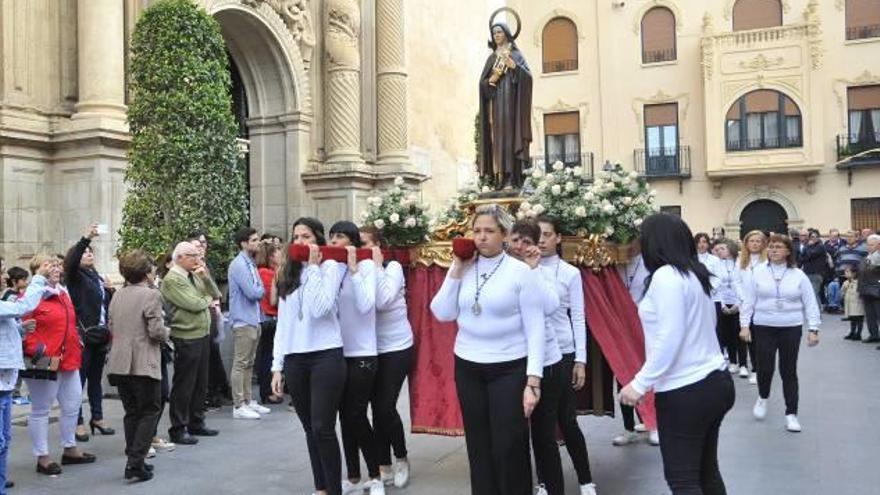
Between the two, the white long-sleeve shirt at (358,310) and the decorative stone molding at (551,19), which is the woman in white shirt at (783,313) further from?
the decorative stone molding at (551,19)

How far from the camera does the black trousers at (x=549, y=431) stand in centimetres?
500

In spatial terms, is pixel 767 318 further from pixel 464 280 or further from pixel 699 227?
pixel 699 227

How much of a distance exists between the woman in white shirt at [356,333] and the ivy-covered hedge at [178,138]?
188 inches

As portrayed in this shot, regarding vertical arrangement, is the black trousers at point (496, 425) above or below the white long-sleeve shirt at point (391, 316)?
below

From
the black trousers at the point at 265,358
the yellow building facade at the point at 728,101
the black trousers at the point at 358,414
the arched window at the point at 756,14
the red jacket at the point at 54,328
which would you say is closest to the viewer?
the black trousers at the point at 358,414

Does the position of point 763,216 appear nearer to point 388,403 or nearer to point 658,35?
point 658,35

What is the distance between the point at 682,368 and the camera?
3.97 metres

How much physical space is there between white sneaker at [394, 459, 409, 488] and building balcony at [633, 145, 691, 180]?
27761mm

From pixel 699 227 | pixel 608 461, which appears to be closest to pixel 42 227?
pixel 608 461

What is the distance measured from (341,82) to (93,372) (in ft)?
33.5

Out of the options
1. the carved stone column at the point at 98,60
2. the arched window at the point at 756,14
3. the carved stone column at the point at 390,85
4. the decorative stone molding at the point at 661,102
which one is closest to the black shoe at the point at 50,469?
the carved stone column at the point at 98,60

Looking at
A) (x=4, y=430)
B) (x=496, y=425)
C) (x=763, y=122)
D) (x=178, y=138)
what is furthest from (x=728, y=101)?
(x=4, y=430)

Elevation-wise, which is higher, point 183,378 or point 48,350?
point 48,350

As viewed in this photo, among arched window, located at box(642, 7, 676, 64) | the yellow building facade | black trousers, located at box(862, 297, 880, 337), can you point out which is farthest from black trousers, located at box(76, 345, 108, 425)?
arched window, located at box(642, 7, 676, 64)
